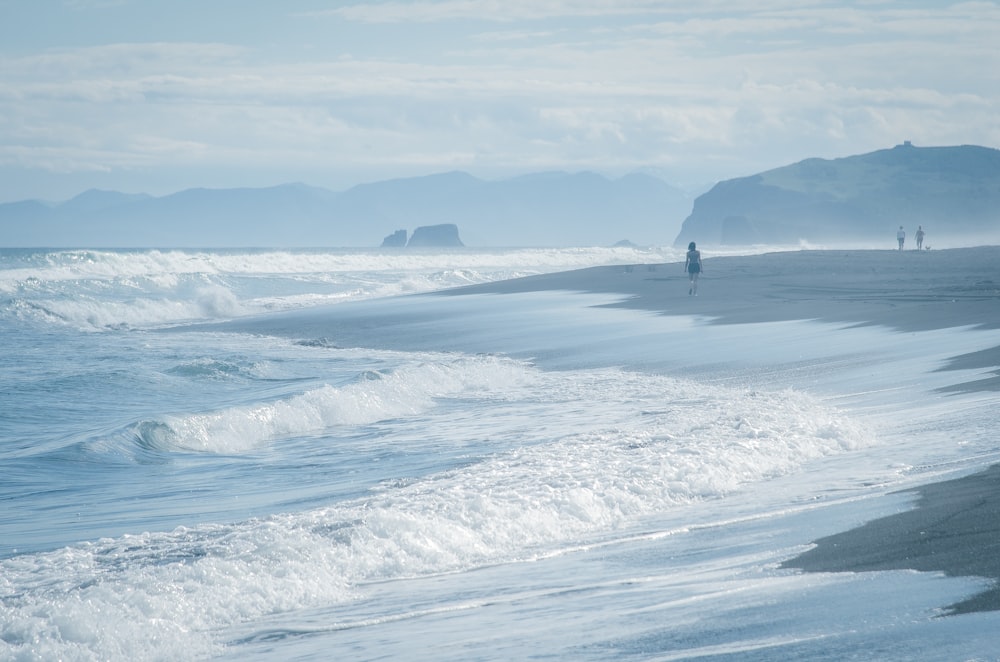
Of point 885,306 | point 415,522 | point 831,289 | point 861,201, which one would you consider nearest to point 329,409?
point 415,522

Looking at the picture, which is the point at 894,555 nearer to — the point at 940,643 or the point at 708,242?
the point at 940,643

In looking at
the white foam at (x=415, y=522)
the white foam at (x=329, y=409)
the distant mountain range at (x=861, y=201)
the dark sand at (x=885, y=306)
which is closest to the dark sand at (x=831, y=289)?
the dark sand at (x=885, y=306)

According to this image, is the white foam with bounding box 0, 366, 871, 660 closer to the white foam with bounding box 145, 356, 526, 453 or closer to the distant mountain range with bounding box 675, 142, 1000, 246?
the white foam with bounding box 145, 356, 526, 453

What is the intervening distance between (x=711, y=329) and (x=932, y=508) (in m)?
14.5

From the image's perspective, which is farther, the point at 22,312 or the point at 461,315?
the point at 22,312

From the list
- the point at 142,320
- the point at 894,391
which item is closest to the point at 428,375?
the point at 894,391

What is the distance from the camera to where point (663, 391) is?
45.9 ft

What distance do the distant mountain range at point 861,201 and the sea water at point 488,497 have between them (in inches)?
4752

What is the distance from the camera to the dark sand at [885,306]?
5.66m

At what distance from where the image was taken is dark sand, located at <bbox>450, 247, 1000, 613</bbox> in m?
5.66

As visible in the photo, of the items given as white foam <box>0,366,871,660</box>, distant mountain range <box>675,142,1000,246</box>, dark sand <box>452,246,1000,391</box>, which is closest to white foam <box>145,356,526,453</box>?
white foam <box>0,366,871,660</box>

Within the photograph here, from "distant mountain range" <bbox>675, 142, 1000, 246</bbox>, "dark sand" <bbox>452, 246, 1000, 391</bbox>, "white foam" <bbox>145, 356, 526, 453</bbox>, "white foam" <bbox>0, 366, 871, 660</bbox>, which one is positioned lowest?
"white foam" <bbox>0, 366, 871, 660</bbox>

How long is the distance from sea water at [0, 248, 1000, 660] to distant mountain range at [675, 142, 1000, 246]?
396 feet

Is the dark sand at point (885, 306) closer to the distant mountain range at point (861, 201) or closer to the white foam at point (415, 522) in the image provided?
the white foam at point (415, 522)
